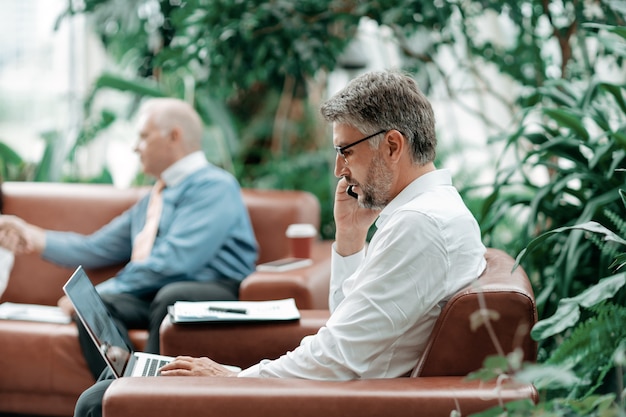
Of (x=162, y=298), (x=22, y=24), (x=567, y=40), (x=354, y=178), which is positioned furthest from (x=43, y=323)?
(x=22, y=24)

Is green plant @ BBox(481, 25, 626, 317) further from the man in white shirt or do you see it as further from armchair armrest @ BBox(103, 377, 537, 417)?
armchair armrest @ BBox(103, 377, 537, 417)

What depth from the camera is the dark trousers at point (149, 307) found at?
277 centimetres

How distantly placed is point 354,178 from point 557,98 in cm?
112

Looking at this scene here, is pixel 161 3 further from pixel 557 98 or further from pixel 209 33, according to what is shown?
pixel 557 98

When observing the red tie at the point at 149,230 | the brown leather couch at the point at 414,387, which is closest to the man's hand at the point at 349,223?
the brown leather couch at the point at 414,387

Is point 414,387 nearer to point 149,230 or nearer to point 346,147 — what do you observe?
point 346,147

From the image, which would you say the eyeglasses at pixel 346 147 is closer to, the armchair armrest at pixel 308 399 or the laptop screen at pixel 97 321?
the armchair armrest at pixel 308 399

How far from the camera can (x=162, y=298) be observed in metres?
2.83

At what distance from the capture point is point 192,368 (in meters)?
1.83

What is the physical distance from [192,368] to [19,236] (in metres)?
1.57

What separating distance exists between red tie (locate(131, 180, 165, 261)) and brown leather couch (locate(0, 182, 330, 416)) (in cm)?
16

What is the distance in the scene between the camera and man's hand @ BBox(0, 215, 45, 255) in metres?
3.10

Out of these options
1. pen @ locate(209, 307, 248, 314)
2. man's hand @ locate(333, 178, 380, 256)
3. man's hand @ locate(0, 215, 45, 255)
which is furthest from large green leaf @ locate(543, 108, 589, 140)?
man's hand @ locate(0, 215, 45, 255)

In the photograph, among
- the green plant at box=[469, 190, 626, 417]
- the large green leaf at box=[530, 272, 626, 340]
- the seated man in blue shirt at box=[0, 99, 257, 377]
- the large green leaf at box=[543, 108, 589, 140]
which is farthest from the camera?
the seated man in blue shirt at box=[0, 99, 257, 377]
